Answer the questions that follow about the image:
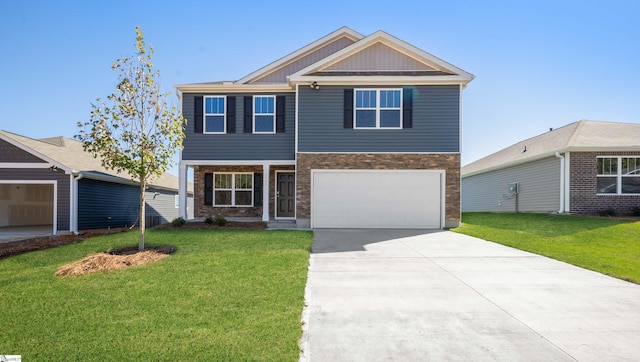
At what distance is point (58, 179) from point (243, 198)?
698cm

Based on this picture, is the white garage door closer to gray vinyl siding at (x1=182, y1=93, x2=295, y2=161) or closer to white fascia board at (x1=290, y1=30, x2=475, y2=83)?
gray vinyl siding at (x1=182, y1=93, x2=295, y2=161)

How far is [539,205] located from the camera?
17250 mm

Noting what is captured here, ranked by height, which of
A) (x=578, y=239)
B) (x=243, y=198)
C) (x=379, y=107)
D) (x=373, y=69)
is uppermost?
(x=373, y=69)

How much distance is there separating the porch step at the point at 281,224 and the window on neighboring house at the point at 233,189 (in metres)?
1.92

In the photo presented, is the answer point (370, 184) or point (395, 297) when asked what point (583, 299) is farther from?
point (370, 184)

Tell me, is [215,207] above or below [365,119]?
below

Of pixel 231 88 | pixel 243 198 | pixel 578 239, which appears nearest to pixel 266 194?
pixel 243 198

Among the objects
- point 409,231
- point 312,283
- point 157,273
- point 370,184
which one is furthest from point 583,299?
point 370,184

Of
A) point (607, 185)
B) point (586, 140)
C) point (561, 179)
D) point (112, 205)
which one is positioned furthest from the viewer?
point (112, 205)

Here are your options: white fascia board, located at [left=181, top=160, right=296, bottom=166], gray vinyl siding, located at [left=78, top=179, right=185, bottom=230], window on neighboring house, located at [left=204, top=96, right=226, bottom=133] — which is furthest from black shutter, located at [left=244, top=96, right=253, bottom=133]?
gray vinyl siding, located at [left=78, top=179, right=185, bottom=230]

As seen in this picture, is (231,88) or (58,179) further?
(231,88)

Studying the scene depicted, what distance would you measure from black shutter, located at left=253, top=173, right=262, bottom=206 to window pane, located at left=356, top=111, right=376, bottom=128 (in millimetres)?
4880

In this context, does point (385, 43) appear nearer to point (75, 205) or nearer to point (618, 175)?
point (618, 175)

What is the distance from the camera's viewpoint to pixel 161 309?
4.76 meters
